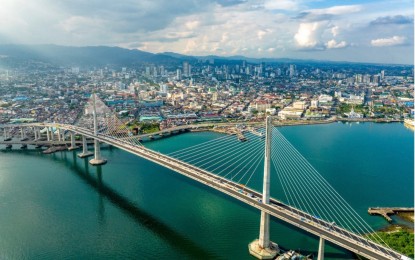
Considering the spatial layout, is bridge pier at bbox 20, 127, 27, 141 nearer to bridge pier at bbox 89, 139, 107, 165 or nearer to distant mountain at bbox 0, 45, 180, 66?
bridge pier at bbox 89, 139, 107, 165

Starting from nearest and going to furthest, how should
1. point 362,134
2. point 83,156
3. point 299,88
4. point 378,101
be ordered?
point 83,156 < point 362,134 < point 378,101 < point 299,88

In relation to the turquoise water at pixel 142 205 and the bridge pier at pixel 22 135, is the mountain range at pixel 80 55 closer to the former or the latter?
the bridge pier at pixel 22 135

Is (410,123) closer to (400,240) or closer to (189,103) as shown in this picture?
(189,103)

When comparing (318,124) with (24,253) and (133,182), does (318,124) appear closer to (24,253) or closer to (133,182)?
(133,182)

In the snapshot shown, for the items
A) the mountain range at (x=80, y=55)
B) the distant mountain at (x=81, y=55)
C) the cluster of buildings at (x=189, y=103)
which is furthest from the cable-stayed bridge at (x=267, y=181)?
the distant mountain at (x=81, y=55)

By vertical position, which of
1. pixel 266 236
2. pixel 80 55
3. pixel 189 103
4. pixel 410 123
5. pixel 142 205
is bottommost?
pixel 142 205

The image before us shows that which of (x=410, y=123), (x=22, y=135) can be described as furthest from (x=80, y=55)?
(x=410, y=123)

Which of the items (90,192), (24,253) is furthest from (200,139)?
(24,253)
